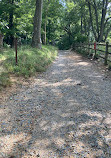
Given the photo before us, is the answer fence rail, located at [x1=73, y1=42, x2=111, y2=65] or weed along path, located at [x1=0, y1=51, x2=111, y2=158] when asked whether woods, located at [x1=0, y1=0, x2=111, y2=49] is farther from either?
fence rail, located at [x1=73, y1=42, x2=111, y2=65]

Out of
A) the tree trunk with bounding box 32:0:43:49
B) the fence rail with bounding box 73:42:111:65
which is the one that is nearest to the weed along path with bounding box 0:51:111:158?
the fence rail with bounding box 73:42:111:65

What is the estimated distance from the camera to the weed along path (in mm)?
2662

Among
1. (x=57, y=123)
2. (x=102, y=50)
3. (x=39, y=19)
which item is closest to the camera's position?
(x=57, y=123)

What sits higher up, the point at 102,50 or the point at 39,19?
the point at 39,19

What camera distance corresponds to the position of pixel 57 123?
3.49m

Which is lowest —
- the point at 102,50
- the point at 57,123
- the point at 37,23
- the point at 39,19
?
the point at 57,123

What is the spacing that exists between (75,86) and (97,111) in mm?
2192

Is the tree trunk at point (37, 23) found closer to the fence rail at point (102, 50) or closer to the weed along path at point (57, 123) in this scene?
the fence rail at point (102, 50)

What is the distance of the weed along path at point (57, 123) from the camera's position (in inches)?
105

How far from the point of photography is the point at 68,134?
10.1 ft

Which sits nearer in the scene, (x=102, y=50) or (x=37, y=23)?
(x=102, y=50)

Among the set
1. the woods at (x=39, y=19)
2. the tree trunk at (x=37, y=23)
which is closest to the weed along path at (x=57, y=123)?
the woods at (x=39, y=19)

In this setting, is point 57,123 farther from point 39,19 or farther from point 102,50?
point 39,19

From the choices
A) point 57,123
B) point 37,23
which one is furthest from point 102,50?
point 57,123
